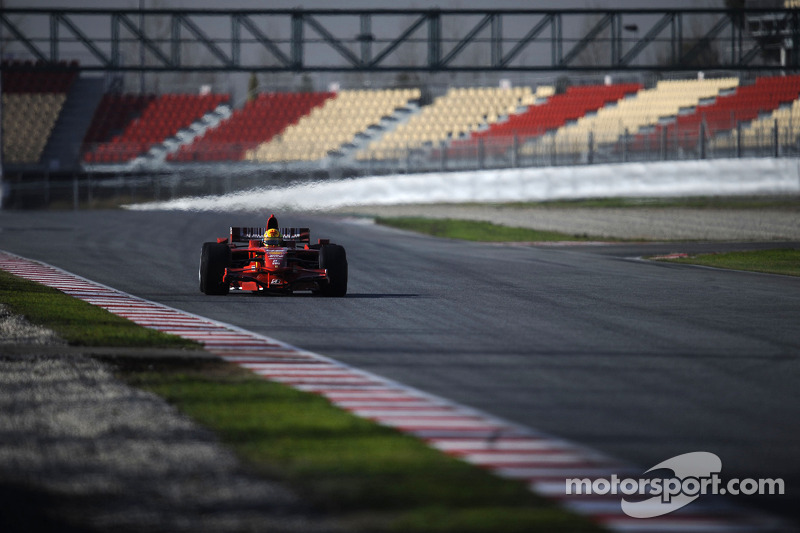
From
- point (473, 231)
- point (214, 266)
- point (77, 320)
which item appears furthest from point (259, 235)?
point (473, 231)

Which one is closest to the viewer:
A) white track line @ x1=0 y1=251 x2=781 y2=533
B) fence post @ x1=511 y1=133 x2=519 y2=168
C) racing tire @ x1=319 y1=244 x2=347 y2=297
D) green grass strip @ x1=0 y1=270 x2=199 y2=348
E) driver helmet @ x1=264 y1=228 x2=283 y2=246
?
white track line @ x1=0 y1=251 x2=781 y2=533

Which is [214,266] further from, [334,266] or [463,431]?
[463,431]

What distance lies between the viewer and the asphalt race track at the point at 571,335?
6.04 meters

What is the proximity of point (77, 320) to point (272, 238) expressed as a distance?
2.88 meters

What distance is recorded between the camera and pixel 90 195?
131 ft

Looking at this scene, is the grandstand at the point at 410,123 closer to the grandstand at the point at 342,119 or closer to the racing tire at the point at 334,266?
the grandstand at the point at 342,119

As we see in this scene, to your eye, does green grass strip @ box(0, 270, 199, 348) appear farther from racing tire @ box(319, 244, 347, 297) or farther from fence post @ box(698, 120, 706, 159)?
fence post @ box(698, 120, 706, 159)

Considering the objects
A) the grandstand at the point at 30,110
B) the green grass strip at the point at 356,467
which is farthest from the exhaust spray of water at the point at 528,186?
the green grass strip at the point at 356,467

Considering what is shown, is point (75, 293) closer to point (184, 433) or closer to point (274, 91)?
point (184, 433)

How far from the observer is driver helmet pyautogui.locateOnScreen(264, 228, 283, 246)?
12797mm

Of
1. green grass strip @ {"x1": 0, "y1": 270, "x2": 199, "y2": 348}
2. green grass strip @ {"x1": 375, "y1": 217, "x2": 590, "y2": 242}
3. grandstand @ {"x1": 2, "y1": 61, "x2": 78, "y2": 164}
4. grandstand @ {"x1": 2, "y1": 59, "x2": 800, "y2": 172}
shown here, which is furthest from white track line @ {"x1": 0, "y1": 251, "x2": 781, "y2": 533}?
grandstand @ {"x1": 2, "y1": 61, "x2": 78, "y2": 164}

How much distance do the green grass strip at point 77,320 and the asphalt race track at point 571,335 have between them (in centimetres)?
95

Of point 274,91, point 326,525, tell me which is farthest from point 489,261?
Answer: point 274,91

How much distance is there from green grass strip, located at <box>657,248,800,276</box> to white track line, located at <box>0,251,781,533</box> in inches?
415
